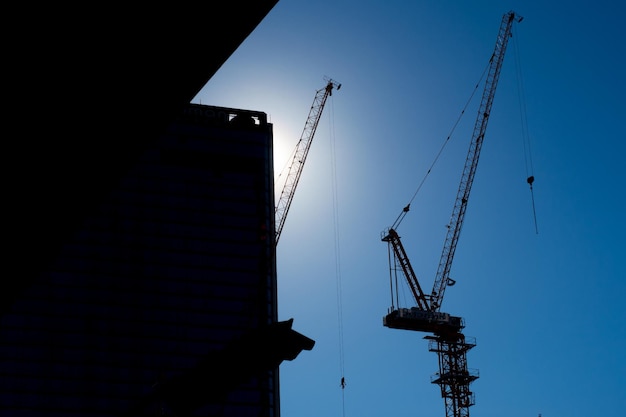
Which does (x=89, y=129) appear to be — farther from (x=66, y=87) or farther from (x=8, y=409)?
(x=8, y=409)

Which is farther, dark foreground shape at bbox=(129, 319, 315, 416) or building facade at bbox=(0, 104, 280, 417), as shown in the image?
building facade at bbox=(0, 104, 280, 417)

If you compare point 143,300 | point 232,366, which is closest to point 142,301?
point 143,300

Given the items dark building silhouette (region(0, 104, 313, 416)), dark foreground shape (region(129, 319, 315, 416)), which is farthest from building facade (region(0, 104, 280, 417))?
dark foreground shape (region(129, 319, 315, 416))

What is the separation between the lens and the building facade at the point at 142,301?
172m

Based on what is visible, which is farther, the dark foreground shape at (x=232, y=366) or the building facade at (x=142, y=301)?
the building facade at (x=142, y=301)

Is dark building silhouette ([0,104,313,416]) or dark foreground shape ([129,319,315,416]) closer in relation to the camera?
dark foreground shape ([129,319,315,416])

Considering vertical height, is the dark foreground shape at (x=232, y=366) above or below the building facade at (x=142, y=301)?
below

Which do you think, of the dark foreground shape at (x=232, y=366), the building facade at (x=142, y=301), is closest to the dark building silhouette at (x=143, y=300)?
the building facade at (x=142, y=301)

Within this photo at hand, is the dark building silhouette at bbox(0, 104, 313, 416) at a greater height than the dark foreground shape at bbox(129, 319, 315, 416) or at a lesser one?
greater

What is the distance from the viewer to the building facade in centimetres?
17225

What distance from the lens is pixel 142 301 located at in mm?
190500

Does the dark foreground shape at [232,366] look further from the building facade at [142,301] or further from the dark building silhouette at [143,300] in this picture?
the building facade at [142,301]

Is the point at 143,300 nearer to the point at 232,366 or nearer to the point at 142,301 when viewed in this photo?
the point at 142,301

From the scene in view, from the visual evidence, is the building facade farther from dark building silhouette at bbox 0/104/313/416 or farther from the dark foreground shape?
the dark foreground shape
